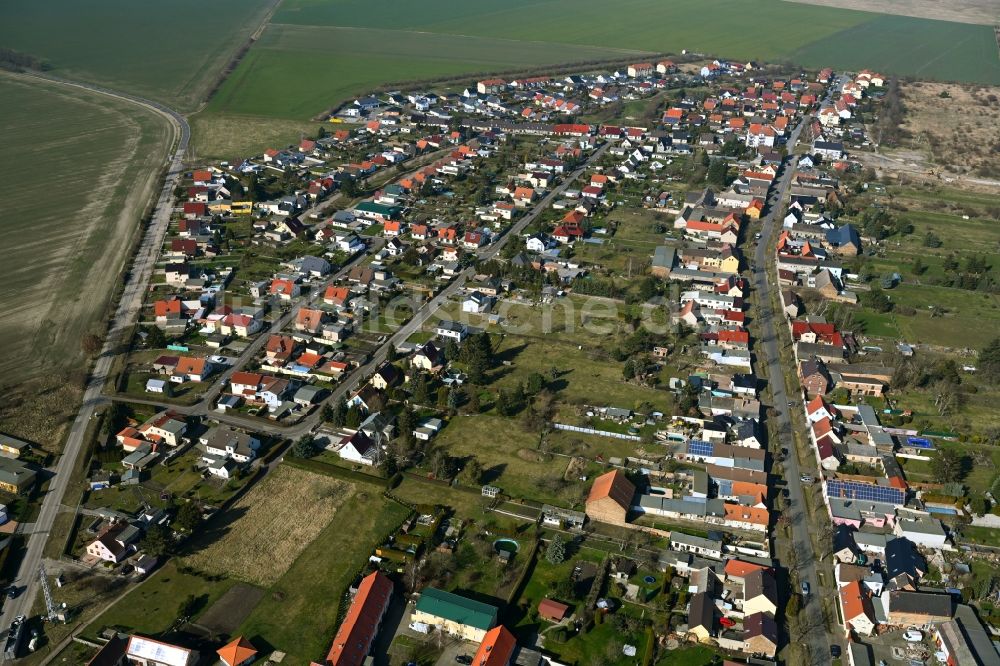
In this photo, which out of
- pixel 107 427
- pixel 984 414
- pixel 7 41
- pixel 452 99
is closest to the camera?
pixel 107 427

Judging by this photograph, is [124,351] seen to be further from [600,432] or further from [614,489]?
[614,489]

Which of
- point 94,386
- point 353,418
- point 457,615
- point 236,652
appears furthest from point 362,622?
point 94,386

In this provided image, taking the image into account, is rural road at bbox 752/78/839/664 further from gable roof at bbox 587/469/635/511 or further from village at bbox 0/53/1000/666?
gable roof at bbox 587/469/635/511

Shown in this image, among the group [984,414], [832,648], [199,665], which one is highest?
[984,414]

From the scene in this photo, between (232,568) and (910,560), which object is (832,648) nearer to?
(910,560)

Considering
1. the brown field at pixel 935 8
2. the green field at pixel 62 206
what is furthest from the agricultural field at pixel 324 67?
the brown field at pixel 935 8

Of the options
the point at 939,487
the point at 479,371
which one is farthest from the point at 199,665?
the point at 939,487
